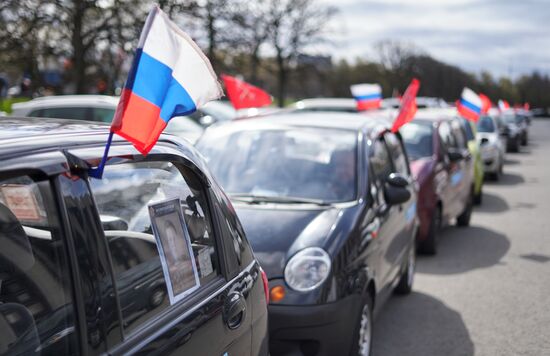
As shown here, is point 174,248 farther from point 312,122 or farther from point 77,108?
point 77,108

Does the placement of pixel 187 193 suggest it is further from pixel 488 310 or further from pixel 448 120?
pixel 448 120

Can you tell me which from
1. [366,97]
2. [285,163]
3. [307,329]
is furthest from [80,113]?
[307,329]

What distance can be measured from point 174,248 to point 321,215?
101 inches

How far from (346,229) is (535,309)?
259 cm

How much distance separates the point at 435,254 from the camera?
8.83m

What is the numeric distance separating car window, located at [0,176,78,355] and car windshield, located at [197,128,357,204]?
135 inches

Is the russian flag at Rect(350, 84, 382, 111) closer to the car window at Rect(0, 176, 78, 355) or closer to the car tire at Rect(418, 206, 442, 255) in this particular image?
the car tire at Rect(418, 206, 442, 255)

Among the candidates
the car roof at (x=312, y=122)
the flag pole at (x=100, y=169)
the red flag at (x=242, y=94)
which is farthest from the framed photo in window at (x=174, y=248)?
the red flag at (x=242, y=94)

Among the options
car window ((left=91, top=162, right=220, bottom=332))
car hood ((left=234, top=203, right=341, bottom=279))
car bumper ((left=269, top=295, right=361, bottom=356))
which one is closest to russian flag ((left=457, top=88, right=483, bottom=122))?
car hood ((left=234, top=203, right=341, bottom=279))

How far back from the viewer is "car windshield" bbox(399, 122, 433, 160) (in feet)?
30.9

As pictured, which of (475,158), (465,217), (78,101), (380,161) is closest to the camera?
(380,161)

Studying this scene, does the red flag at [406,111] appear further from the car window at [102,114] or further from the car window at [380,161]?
the car window at [102,114]

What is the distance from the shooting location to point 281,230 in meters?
4.79

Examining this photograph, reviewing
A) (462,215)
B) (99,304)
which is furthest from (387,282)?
(462,215)
